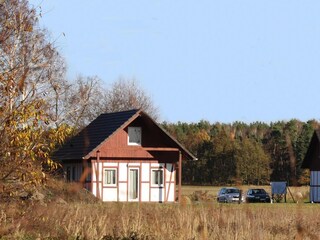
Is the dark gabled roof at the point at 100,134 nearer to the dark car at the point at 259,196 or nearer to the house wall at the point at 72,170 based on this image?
the house wall at the point at 72,170

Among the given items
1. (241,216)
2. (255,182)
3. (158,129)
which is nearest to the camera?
(255,182)

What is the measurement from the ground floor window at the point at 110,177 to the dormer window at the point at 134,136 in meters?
2.15

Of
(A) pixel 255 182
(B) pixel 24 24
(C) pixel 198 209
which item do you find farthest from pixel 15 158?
(A) pixel 255 182

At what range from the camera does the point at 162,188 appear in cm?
5169

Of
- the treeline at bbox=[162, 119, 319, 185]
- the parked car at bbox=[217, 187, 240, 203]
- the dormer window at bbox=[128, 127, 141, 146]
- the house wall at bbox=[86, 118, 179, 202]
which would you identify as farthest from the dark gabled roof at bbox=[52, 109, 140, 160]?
the treeline at bbox=[162, 119, 319, 185]

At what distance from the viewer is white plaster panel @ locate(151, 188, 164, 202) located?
51.4 m

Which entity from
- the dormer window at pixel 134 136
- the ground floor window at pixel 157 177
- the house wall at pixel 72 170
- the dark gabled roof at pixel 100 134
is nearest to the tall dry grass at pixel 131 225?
the dark gabled roof at pixel 100 134

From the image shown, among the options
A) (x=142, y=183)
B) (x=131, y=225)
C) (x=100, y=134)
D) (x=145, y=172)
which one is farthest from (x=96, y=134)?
(x=131, y=225)

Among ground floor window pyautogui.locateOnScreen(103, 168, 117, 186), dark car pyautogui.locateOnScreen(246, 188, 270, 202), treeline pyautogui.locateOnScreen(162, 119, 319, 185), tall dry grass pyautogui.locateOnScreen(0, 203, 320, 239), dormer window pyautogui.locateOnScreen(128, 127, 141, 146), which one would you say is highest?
dormer window pyautogui.locateOnScreen(128, 127, 141, 146)

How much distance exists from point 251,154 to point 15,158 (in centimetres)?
508

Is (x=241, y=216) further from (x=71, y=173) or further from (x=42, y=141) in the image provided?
(x=71, y=173)

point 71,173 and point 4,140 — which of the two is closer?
point 4,140

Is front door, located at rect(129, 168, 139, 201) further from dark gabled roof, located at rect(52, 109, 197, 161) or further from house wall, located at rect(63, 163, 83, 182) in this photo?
house wall, located at rect(63, 163, 83, 182)

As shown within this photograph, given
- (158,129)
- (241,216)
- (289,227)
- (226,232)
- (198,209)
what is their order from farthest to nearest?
(158,129) → (289,227) → (241,216) → (226,232) → (198,209)
